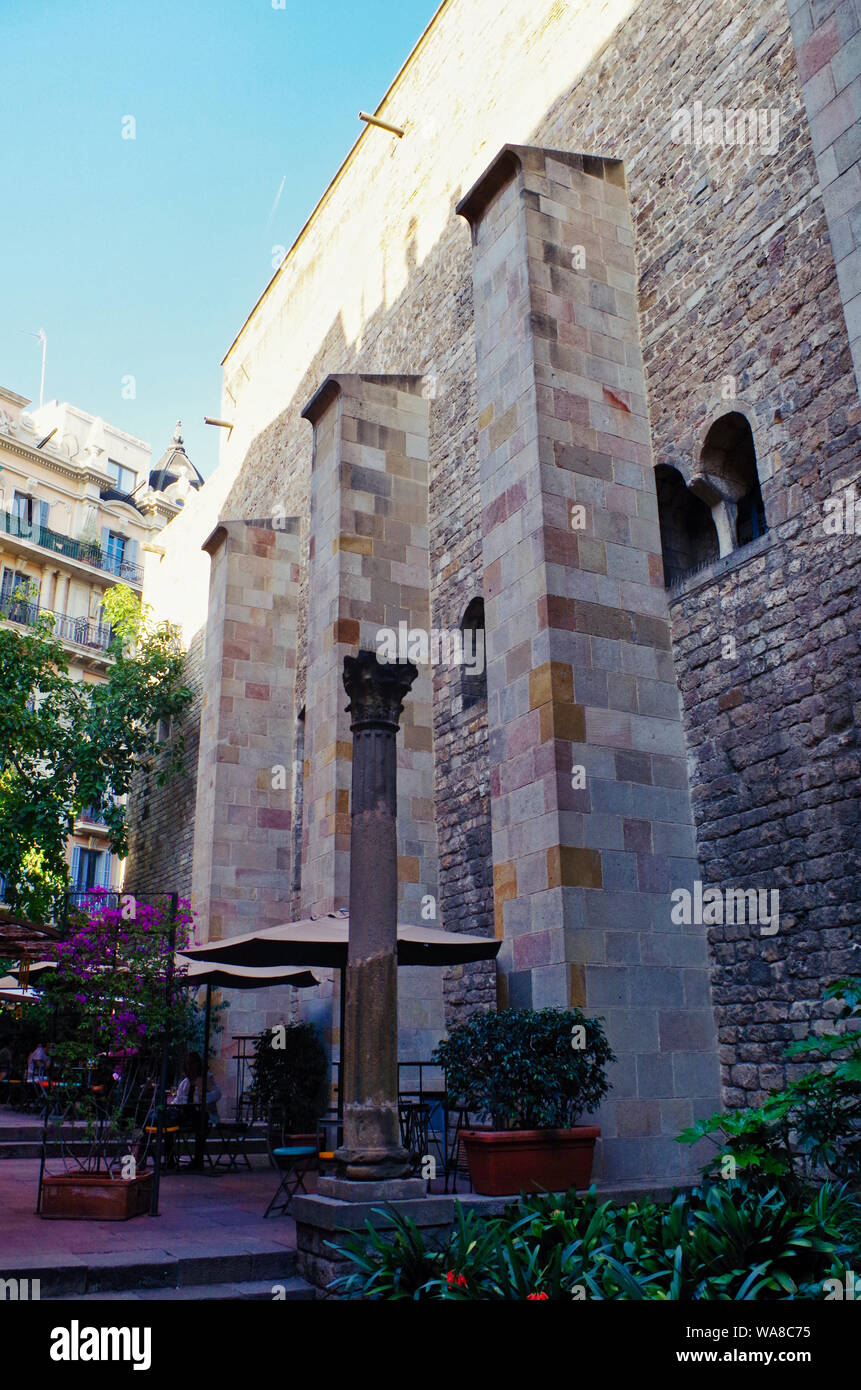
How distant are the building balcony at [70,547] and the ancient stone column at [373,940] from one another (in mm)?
26849

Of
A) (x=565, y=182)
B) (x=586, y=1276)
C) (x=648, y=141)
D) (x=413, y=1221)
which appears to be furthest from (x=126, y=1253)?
(x=648, y=141)

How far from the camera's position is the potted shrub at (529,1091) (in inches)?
266

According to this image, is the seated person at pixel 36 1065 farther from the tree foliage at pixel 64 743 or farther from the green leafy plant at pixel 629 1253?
the green leafy plant at pixel 629 1253

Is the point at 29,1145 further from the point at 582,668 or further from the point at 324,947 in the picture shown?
the point at 582,668

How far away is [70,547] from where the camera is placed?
108ft

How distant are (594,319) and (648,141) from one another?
262 cm

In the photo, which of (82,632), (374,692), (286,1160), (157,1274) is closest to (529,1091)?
(286,1160)

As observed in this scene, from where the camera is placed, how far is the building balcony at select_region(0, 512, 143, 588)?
31422 mm

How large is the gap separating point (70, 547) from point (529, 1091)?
29.3 meters

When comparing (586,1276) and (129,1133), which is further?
(129,1133)

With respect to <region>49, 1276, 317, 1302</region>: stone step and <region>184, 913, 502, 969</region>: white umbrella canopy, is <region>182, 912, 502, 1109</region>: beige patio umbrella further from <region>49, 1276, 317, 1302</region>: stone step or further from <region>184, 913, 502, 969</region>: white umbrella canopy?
<region>49, 1276, 317, 1302</region>: stone step
